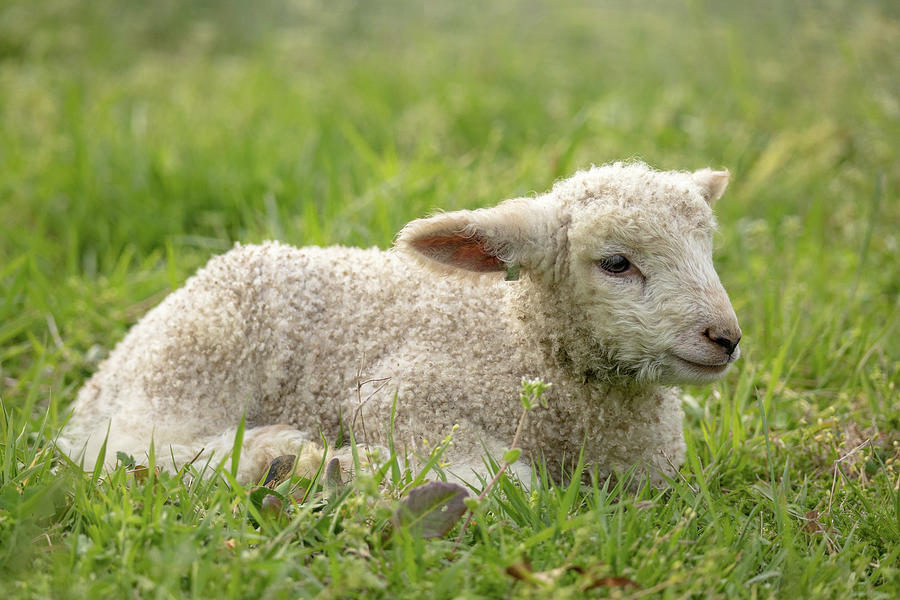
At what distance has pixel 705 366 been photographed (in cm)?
292

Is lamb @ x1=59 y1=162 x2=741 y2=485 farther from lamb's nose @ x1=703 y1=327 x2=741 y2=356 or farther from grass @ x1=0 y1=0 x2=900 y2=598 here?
grass @ x1=0 y1=0 x2=900 y2=598

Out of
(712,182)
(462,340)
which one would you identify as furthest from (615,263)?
(712,182)

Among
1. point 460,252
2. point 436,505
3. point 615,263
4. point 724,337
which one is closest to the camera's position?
point 436,505

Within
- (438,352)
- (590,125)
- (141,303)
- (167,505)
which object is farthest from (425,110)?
(167,505)

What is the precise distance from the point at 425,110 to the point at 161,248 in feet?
7.83

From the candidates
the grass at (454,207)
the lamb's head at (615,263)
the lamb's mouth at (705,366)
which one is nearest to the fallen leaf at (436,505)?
the grass at (454,207)

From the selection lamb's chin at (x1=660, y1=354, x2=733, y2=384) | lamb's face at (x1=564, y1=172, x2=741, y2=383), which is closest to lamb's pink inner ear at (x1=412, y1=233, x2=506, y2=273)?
lamb's face at (x1=564, y1=172, x2=741, y2=383)

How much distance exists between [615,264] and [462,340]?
2.06 feet

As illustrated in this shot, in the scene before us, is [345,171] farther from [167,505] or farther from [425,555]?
[425,555]

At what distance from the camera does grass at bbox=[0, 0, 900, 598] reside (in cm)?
256

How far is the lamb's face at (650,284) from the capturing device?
9.40 ft

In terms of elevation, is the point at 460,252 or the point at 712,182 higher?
the point at 712,182

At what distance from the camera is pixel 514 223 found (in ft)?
9.89

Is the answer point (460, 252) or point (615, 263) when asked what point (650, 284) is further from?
point (460, 252)
